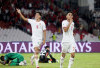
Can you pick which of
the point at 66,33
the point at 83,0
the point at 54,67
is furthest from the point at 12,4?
the point at 66,33

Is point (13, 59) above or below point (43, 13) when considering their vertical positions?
below

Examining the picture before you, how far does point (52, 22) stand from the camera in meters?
35.2

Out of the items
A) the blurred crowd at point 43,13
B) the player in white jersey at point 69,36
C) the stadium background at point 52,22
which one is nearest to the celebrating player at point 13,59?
the player in white jersey at point 69,36

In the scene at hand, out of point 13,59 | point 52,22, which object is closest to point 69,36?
point 13,59

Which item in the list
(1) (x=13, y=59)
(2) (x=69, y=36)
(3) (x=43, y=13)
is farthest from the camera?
(3) (x=43, y=13)

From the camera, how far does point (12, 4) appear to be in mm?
34469

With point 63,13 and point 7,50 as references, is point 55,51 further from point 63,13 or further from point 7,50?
point 63,13

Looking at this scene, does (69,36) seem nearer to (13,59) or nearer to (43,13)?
(13,59)

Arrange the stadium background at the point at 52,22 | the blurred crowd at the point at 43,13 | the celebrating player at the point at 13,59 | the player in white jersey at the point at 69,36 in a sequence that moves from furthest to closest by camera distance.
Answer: the blurred crowd at the point at 43,13, the stadium background at the point at 52,22, the celebrating player at the point at 13,59, the player in white jersey at the point at 69,36

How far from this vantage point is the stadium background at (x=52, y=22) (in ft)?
92.9

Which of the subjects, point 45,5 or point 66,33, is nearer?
point 66,33

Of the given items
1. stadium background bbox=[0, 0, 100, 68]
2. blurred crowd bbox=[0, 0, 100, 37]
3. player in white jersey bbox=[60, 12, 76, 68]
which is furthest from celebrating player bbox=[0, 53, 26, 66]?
blurred crowd bbox=[0, 0, 100, 37]

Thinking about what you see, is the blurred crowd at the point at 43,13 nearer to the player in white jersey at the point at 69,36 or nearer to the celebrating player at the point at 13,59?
the celebrating player at the point at 13,59

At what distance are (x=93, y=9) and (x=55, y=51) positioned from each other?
38.4ft
